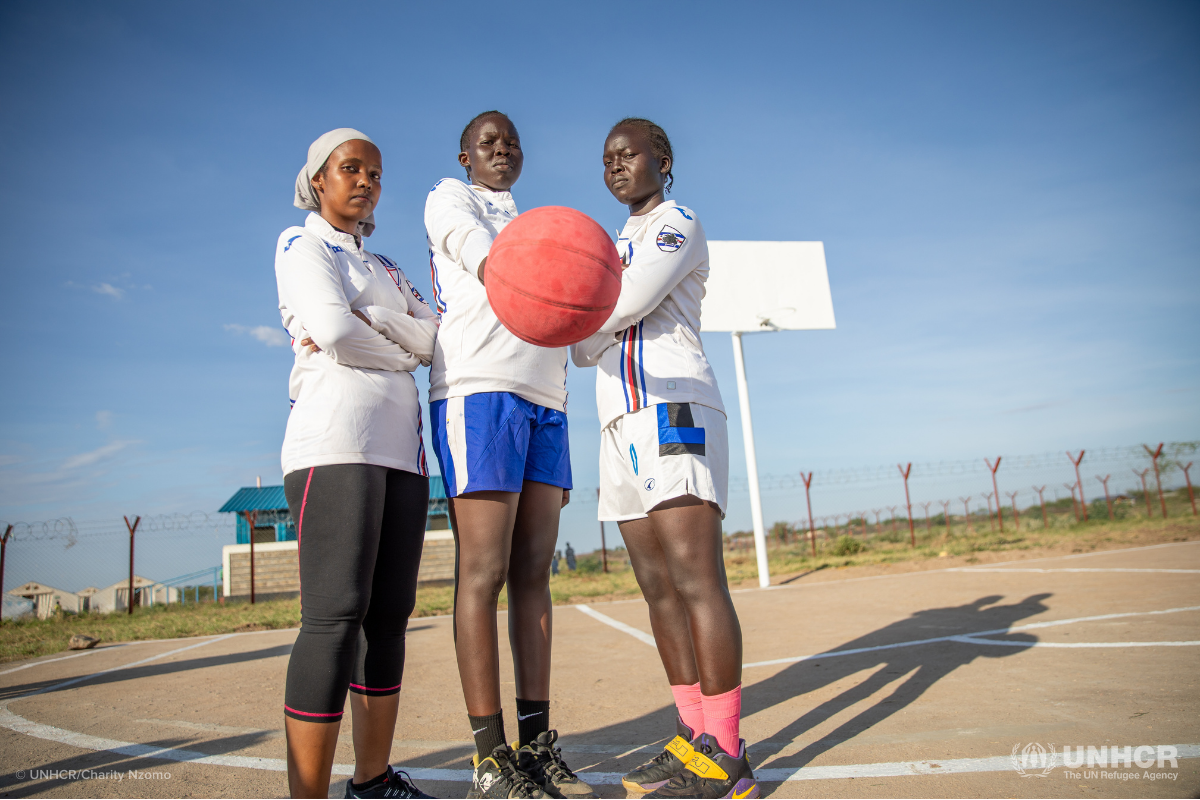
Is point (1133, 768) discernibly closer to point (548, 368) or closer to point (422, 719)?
point (548, 368)

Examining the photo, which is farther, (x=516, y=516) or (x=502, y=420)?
(x=516, y=516)

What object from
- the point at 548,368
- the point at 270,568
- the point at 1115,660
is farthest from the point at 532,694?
the point at 270,568

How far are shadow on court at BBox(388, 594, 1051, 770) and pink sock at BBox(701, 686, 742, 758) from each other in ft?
1.36

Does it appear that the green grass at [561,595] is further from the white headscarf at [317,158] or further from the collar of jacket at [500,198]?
the collar of jacket at [500,198]

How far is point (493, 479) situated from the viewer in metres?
2.22

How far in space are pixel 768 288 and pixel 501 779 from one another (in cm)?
1010

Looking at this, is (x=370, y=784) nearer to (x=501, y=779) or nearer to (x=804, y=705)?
(x=501, y=779)

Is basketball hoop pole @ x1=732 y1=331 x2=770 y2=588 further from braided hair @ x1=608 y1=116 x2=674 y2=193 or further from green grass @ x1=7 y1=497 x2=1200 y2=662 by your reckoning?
braided hair @ x1=608 y1=116 x2=674 y2=193

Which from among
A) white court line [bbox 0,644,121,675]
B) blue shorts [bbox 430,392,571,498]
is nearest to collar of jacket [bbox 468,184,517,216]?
blue shorts [bbox 430,392,571,498]

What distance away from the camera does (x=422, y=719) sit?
3.42 metres

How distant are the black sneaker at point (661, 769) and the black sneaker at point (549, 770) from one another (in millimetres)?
165

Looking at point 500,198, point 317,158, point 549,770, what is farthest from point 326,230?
point 549,770

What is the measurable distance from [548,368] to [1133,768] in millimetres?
2343

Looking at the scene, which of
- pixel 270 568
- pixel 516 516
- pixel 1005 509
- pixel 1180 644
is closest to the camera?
pixel 516 516
